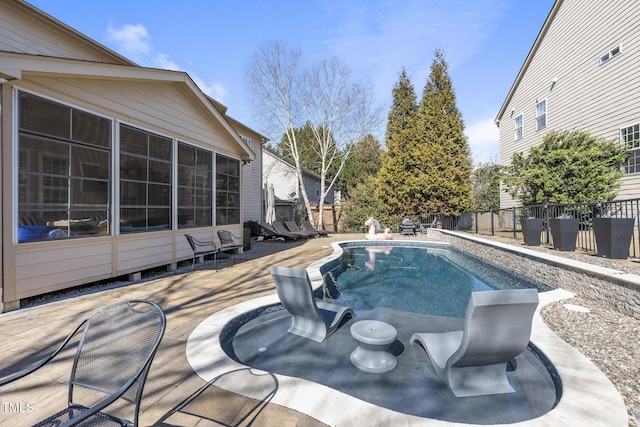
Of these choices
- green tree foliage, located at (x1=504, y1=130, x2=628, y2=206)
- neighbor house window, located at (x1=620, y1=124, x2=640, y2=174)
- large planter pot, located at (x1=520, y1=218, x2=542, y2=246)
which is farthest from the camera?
green tree foliage, located at (x1=504, y1=130, x2=628, y2=206)

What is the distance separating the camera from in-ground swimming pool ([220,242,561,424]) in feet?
8.21

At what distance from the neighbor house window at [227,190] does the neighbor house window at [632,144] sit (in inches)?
527

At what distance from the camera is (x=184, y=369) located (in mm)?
2740

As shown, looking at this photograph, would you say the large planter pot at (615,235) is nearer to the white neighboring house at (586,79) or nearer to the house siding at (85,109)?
the white neighboring house at (586,79)

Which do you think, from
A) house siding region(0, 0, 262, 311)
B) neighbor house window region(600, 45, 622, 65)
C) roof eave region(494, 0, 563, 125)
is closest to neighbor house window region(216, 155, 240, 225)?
house siding region(0, 0, 262, 311)

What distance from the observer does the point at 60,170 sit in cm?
545

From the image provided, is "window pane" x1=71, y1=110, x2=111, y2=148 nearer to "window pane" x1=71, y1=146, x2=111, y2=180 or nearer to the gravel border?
"window pane" x1=71, y1=146, x2=111, y2=180

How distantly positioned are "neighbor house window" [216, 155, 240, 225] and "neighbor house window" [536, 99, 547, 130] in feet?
47.7

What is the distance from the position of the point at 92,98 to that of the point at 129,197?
1957 mm

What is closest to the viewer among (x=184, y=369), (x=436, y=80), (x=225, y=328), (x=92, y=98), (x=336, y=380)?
(x=184, y=369)

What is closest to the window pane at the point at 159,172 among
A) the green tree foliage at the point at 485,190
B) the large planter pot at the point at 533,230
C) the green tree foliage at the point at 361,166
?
the large planter pot at the point at 533,230

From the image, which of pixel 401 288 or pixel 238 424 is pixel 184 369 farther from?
pixel 401 288

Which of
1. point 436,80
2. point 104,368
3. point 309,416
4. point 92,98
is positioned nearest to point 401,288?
point 309,416

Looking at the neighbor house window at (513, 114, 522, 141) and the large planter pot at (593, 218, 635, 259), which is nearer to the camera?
the large planter pot at (593, 218, 635, 259)
